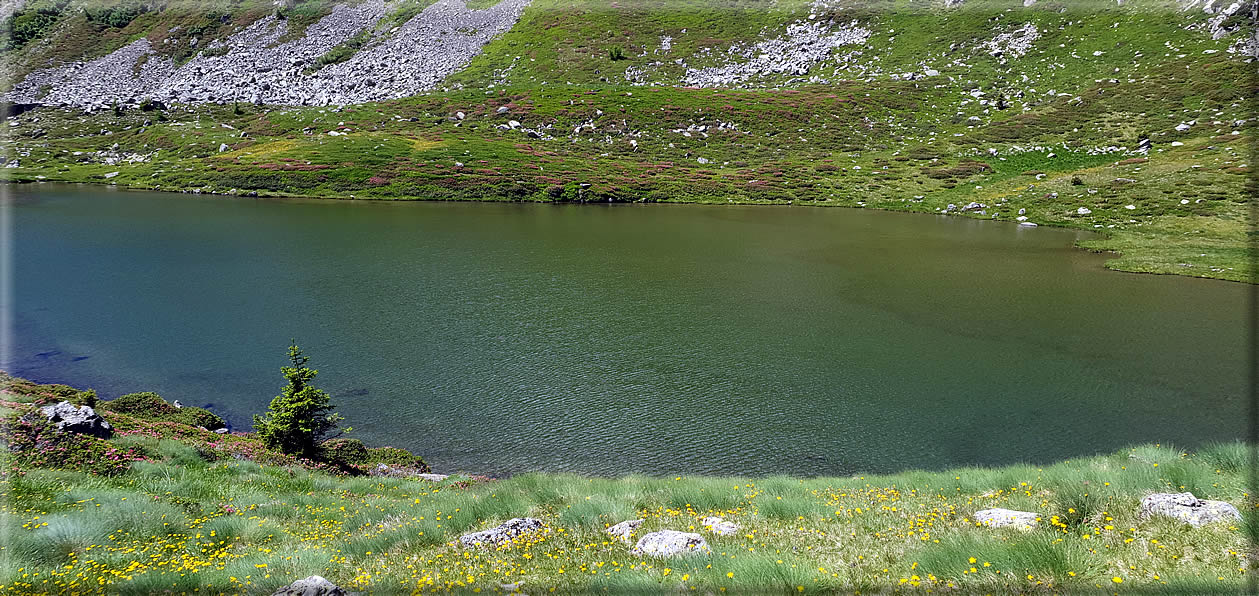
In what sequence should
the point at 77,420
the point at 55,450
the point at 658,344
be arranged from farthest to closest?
the point at 658,344
the point at 77,420
the point at 55,450

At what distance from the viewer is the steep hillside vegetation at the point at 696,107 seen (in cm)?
7694

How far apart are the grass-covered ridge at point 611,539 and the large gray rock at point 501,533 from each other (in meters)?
0.27

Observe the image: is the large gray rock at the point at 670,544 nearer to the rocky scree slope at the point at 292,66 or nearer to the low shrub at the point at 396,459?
the low shrub at the point at 396,459

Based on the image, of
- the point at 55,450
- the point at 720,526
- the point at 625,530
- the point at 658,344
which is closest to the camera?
the point at 625,530

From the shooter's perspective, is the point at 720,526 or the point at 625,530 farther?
the point at 720,526

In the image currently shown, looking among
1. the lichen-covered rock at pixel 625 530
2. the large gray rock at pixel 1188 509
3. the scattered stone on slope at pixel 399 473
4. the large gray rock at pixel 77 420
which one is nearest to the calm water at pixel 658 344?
the scattered stone on slope at pixel 399 473

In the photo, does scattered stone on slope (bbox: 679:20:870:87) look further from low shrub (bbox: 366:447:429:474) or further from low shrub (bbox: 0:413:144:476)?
low shrub (bbox: 0:413:144:476)

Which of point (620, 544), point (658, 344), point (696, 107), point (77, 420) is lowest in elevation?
point (658, 344)

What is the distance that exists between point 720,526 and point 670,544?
157cm

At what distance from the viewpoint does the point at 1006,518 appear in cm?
878

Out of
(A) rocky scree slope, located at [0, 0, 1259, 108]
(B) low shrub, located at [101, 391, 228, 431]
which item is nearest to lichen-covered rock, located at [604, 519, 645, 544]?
(B) low shrub, located at [101, 391, 228, 431]

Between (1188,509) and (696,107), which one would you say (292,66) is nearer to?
(696,107)

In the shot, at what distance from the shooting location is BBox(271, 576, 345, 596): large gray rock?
21.2ft

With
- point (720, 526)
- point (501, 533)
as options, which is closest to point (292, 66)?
point (501, 533)
